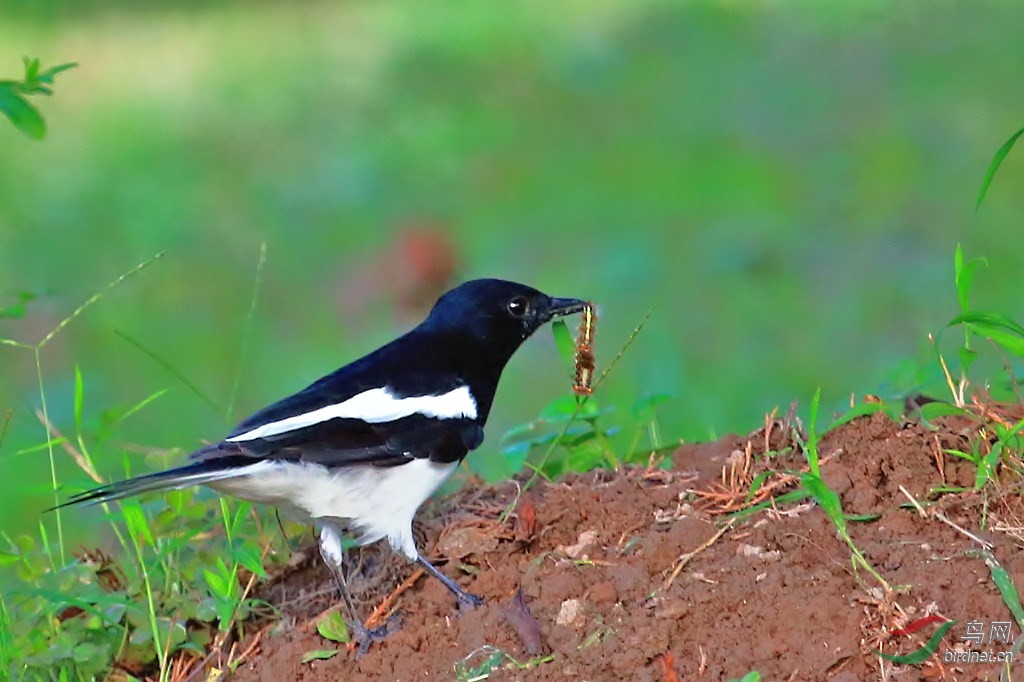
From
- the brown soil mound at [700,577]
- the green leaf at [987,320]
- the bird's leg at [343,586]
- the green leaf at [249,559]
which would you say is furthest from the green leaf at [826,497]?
the green leaf at [249,559]

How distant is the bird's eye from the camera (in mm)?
5418

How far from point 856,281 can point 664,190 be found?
73.2 inches

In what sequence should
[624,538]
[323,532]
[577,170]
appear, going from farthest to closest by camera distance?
1. [577,170]
2. [323,532]
3. [624,538]

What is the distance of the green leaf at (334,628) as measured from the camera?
4.45 metres

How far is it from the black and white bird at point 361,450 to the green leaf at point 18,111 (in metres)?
0.98

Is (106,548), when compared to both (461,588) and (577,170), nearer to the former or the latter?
(461,588)

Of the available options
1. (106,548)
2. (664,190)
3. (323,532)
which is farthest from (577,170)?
(323,532)

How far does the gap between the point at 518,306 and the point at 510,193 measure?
18.3 feet

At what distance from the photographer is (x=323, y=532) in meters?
4.83

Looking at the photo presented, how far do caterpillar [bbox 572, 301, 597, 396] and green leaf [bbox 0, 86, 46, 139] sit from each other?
185 cm

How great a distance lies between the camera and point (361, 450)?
4691mm

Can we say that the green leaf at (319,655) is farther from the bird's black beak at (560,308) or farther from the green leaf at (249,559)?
the bird's black beak at (560,308)

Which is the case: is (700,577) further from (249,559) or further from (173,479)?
(173,479)

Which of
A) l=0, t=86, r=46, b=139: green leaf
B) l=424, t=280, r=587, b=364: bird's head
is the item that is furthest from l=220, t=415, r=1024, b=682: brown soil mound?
l=0, t=86, r=46, b=139: green leaf
